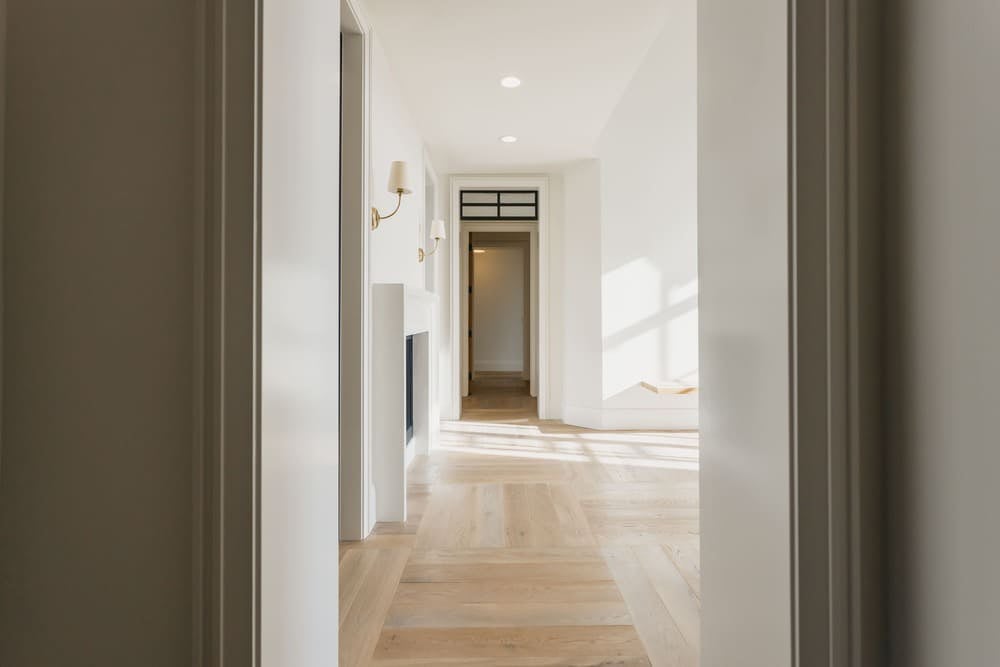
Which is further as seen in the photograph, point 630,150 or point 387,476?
point 630,150

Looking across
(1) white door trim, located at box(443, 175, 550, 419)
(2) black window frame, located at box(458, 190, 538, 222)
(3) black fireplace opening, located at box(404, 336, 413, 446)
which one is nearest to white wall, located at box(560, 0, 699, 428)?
(1) white door trim, located at box(443, 175, 550, 419)

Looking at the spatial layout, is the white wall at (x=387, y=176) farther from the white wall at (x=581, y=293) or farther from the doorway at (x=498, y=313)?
the doorway at (x=498, y=313)

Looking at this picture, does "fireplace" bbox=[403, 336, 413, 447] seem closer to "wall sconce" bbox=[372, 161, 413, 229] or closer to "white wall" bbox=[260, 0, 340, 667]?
"wall sconce" bbox=[372, 161, 413, 229]

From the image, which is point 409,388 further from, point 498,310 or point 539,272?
point 498,310

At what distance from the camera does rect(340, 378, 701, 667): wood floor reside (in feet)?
5.05

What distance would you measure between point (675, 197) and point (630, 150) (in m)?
0.59
